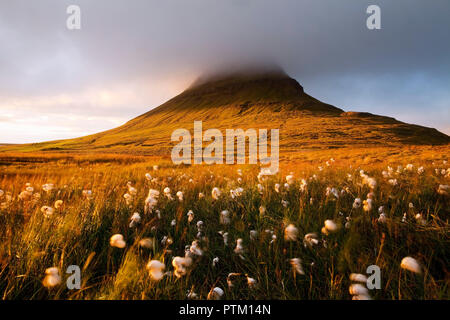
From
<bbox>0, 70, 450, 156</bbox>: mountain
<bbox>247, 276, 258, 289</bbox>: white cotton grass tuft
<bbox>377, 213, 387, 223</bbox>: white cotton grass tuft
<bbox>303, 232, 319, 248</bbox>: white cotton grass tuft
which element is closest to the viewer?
<bbox>247, 276, 258, 289</bbox>: white cotton grass tuft

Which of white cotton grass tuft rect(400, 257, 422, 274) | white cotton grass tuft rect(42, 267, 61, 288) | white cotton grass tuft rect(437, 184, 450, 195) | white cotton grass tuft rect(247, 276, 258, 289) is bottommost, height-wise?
white cotton grass tuft rect(247, 276, 258, 289)

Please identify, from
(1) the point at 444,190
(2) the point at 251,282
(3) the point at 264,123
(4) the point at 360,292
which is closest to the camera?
(4) the point at 360,292

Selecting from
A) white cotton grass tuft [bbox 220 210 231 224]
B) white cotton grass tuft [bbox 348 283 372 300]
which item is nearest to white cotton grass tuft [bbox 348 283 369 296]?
white cotton grass tuft [bbox 348 283 372 300]

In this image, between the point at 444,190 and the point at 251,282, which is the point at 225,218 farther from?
the point at 444,190

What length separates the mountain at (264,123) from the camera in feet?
191

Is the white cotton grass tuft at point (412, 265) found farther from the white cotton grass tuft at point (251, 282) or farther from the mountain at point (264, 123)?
the mountain at point (264, 123)

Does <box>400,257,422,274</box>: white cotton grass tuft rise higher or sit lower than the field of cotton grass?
higher

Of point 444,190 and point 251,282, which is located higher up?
point 444,190

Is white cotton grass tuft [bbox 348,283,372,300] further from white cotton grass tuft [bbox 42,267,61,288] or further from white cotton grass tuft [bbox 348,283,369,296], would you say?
white cotton grass tuft [bbox 42,267,61,288]

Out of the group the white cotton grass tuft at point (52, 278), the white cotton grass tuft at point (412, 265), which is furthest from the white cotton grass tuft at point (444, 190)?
the white cotton grass tuft at point (52, 278)

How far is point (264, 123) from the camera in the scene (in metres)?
94.2

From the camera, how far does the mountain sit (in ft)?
191

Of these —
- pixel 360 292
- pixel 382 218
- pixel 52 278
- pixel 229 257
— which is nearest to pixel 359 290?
pixel 360 292

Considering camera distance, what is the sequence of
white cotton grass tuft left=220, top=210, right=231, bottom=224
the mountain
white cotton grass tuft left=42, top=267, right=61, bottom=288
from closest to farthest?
white cotton grass tuft left=42, top=267, right=61, bottom=288 < white cotton grass tuft left=220, top=210, right=231, bottom=224 < the mountain
